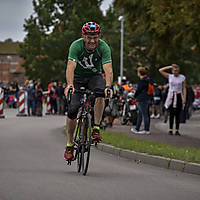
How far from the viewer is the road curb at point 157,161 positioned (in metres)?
8.80

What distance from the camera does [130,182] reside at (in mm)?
7137

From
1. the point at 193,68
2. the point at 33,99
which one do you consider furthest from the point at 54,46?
the point at 33,99

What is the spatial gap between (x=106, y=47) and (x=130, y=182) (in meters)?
1.90

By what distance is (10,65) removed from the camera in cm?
16388

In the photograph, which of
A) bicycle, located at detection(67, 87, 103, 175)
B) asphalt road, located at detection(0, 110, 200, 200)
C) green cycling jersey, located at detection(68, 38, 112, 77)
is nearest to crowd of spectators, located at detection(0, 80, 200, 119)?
asphalt road, located at detection(0, 110, 200, 200)

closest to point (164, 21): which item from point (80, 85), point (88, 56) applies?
point (80, 85)

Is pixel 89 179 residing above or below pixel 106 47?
below

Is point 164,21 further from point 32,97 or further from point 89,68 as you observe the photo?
point 32,97

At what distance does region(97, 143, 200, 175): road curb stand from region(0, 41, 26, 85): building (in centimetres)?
13772

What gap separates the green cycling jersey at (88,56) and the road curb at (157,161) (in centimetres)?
245

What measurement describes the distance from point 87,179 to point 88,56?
1713 millimetres

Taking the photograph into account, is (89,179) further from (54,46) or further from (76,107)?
(54,46)

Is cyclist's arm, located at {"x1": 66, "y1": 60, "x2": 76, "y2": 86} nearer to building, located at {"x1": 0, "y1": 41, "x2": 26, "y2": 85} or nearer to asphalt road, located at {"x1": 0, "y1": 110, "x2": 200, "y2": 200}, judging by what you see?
asphalt road, located at {"x1": 0, "y1": 110, "x2": 200, "y2": 200}

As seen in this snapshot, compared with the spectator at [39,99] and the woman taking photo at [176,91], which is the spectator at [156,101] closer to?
the spectator at [39,99]
